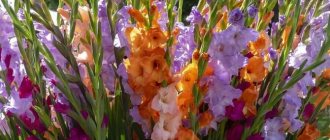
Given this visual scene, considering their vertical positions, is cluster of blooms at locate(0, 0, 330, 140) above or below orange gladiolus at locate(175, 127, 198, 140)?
above

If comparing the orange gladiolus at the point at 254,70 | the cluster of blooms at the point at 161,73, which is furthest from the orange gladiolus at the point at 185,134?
the orange gladiolus at the point at 254,70

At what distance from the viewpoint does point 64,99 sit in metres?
0.73

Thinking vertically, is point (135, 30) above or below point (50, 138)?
above

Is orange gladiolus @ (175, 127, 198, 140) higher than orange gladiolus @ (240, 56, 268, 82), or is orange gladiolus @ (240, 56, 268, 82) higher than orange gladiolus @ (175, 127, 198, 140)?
orange gladiolus @ (240, 56, 268, 82)

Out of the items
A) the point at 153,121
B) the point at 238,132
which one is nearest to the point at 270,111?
the point at 238,132

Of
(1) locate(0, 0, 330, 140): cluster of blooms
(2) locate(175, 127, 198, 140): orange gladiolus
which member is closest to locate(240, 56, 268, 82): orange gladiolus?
(1) locate(0, 0, 330, 140): cluster of blooms

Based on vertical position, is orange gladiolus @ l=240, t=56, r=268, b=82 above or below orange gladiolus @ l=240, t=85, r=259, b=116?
above

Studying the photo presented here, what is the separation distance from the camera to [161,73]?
0.70 m

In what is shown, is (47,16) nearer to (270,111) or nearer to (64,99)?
(64,99)

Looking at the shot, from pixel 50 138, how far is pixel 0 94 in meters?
0.11

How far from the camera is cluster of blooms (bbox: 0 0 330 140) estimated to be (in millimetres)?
693

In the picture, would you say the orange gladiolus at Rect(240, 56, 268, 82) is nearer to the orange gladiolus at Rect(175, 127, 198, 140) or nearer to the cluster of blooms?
the cluster of blooms

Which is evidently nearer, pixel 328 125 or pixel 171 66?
pixel 171 66

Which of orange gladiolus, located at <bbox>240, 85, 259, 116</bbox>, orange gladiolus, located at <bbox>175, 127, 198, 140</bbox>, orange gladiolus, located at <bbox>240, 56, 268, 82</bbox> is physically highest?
orange gladiolus, located at <bbox>240, 56, 268, 82</bbox>
